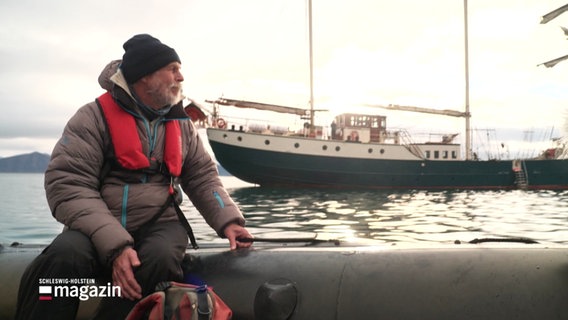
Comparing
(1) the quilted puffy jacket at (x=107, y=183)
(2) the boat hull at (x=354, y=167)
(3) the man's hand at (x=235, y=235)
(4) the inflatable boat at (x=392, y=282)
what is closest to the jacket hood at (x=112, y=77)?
(1) the quilted puffy jacket at (x=107, y=183)

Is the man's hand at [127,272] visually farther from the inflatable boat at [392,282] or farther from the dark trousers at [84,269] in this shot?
the inflatable boat at [392,282]

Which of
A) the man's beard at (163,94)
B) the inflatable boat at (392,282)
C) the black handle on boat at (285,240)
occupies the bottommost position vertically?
the inflatable boat at (392,282)

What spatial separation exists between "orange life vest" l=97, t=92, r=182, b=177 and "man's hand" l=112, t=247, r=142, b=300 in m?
0.43

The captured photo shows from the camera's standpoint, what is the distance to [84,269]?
6.26 ft

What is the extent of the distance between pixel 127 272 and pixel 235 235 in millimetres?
705

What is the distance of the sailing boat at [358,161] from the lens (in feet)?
98.3

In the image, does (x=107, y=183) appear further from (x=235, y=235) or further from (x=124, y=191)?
(x=235, y=235)

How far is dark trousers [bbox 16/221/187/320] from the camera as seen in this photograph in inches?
72.6

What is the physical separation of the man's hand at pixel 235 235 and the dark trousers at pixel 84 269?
0.34 meters

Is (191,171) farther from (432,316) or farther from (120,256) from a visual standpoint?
(432,316)

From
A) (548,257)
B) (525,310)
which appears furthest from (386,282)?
(548,257)

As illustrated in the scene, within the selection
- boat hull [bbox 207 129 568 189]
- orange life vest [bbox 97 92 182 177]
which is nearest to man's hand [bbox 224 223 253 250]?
orange life vest [bbox 97 92 182 177]

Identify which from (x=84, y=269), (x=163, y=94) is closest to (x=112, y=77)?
(x=163, y=94)

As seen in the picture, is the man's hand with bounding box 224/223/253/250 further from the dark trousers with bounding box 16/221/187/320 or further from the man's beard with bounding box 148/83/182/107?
the man's beard with bounding box 148/83/182/107
